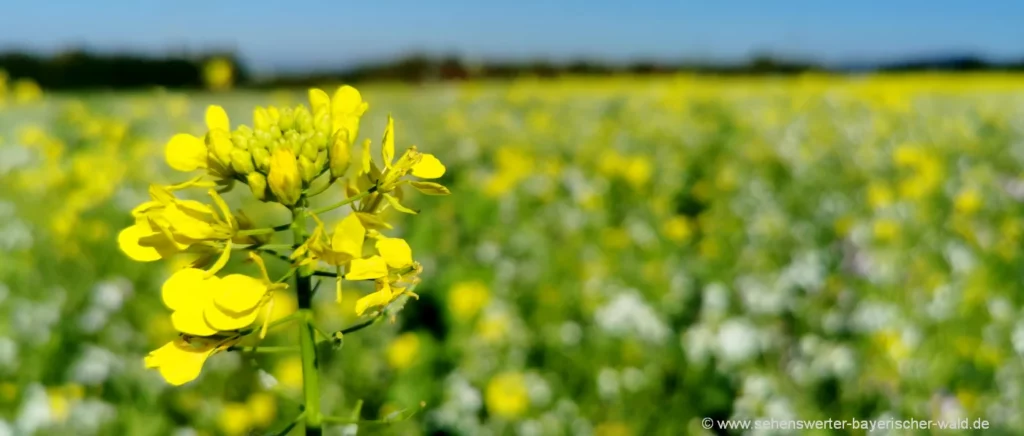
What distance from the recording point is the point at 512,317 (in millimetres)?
2406

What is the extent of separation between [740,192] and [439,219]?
1.52 meters

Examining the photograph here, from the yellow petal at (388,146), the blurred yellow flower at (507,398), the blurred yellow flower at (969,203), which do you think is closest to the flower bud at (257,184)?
the yellow petal at (388,146)

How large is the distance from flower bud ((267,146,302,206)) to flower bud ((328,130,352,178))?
0.12 feet

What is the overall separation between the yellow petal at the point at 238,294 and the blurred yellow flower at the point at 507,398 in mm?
1331

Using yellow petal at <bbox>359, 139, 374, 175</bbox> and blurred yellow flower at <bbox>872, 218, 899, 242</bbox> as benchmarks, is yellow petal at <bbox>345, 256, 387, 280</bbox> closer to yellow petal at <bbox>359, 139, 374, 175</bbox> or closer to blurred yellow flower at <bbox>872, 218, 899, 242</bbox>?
yellow petal at <bbox>359, 139, 374, 175</bbox>

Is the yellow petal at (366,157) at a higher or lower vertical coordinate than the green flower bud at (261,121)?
lower

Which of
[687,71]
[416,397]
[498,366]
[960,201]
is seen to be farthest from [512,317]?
[687,71]

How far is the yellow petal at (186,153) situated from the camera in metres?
0.72

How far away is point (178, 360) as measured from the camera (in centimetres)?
65

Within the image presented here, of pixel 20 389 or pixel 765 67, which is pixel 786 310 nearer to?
pixel 20 389

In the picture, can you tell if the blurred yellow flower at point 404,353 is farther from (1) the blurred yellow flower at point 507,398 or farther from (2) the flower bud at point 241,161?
(2) the flower bud at point 241,161

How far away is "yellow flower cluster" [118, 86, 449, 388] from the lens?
0.62m

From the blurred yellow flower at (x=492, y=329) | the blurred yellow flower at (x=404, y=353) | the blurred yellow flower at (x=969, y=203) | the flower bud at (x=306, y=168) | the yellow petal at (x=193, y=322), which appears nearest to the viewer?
the yellow petal at (x=193, y=322)

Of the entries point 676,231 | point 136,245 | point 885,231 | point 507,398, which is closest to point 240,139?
point 136,245
